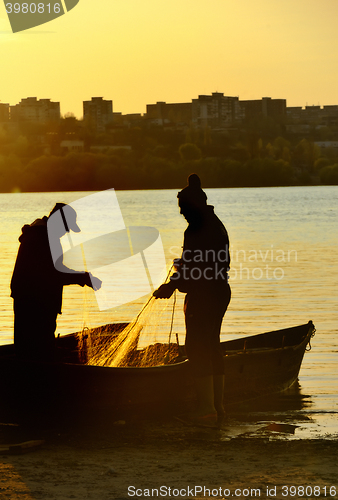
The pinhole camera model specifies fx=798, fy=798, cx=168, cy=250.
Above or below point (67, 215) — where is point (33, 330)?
below

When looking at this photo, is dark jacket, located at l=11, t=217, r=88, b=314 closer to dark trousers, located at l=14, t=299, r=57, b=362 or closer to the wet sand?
dark trousers, located at l=14, t=299, r=57, b=362

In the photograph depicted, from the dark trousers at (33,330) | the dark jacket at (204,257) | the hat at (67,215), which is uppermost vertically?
the hat at (67,215)

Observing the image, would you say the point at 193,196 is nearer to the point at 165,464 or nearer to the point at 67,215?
the point at 67,215

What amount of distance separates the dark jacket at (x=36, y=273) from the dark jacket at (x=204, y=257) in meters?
1.13

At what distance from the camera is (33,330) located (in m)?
7.37

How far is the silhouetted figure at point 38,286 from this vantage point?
726cm

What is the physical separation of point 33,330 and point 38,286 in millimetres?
420

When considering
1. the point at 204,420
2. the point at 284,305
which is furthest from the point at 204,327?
the point at 284,305

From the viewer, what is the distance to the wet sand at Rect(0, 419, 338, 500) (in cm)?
535

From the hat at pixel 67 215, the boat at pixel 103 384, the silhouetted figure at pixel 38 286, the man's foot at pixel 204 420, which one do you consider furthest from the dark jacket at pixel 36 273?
the man's foot at pixel 204 420

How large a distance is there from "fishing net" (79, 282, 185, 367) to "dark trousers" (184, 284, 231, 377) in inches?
36.7

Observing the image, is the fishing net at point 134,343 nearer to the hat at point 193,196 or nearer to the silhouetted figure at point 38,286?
the silhouetted figure at point 38,286

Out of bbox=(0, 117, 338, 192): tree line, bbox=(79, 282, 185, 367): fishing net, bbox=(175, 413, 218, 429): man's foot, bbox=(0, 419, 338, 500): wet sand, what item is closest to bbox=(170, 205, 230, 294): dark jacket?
bbox=(79, 282, 185, 367): fishing net

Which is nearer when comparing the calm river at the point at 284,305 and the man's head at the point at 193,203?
the man's head at the point at 193,203
